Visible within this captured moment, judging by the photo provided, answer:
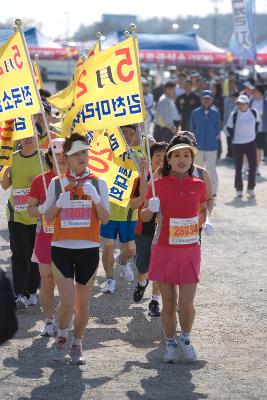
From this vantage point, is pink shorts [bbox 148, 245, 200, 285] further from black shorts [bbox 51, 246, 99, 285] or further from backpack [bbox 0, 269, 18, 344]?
backpack [bbox 0, 269, 18, 344]

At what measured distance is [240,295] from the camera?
33.1 ft

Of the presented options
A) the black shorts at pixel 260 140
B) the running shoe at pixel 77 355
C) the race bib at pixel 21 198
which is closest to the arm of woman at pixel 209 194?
the running shoe at pixel 77 355

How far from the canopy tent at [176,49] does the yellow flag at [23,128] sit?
27571 mm

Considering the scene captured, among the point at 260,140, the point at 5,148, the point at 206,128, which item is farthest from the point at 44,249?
the point at 260,140

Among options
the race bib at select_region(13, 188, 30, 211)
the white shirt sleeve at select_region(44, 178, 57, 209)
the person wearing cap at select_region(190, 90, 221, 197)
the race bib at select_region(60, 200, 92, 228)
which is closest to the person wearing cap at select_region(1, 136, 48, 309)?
the race bib at select_region(13, 188, 30, 211)

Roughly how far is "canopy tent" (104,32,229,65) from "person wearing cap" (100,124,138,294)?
26.4 m

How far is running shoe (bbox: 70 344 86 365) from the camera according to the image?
7.55m

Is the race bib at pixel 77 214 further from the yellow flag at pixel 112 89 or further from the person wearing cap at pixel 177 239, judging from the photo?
the yellow flag at pixel 112 89

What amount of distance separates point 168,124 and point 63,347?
518 inches

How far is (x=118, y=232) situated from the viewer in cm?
1051

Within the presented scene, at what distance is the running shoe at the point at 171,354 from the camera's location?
7637mm

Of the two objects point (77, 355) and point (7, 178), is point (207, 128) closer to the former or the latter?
point (7, 178)

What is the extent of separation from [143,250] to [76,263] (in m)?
1.92

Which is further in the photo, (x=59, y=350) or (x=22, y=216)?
(x=22, y=216)
